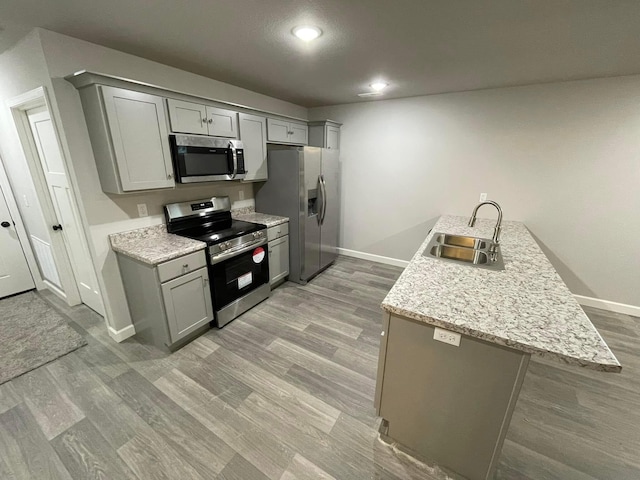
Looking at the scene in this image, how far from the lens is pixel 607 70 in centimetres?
239

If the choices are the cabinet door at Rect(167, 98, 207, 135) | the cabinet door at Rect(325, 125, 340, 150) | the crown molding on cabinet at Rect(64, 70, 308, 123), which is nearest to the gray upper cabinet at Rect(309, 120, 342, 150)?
the cabinet door at Rect(325, 125, 340, 150)

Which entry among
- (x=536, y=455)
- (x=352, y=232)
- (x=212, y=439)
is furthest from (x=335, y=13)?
(x=352, y=232)

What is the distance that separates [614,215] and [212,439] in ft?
14.3

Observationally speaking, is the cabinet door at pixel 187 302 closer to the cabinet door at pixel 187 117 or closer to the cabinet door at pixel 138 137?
the cabinet door at pixel 138 137

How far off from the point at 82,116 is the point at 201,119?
2.86ft

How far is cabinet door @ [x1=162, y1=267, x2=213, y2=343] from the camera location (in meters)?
2.11

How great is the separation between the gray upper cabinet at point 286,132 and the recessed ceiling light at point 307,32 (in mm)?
1512

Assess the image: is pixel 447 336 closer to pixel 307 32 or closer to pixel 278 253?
pixel 307 32

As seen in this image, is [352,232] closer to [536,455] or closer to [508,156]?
[508,156]

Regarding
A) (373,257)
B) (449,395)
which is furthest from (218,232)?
(373,257)

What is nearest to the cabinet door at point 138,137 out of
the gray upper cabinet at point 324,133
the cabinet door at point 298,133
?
the cabinet door at point 298,133

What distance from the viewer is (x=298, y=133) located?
3.79 meters

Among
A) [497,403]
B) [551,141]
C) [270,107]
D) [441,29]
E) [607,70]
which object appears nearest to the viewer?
[497,403]

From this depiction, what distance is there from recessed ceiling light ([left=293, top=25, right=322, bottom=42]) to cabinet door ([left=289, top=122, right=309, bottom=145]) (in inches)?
72.6
